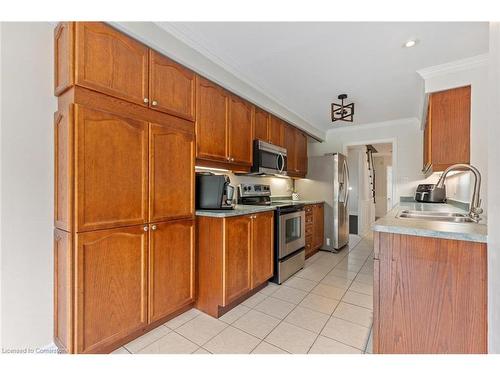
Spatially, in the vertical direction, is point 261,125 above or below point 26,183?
above

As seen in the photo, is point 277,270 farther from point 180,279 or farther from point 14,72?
point 14,72

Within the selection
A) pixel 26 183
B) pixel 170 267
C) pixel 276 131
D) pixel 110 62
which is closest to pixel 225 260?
pixel 170 267

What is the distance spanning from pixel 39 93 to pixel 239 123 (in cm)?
166

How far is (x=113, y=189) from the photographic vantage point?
56.6 inches

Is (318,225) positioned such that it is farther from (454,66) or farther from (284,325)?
(454,66)

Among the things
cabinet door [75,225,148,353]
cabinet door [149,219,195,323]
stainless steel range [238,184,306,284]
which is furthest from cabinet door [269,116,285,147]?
cabinet door [75,225,148,353]

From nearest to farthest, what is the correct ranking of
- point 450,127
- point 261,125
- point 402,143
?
point 450,127
point 261,125
point 402,143

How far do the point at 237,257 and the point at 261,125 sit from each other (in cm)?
171

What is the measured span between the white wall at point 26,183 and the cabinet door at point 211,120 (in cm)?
101

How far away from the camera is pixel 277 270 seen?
2590mm

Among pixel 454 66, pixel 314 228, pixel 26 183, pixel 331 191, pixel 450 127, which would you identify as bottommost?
pixel 314 228

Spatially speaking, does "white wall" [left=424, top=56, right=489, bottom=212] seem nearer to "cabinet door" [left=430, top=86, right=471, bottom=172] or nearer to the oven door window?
"cabinet door" [left=430, top=86, right=471, bottom=172]

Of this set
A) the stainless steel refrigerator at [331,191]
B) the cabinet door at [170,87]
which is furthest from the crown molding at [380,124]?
the cabinet door at [170,87]
